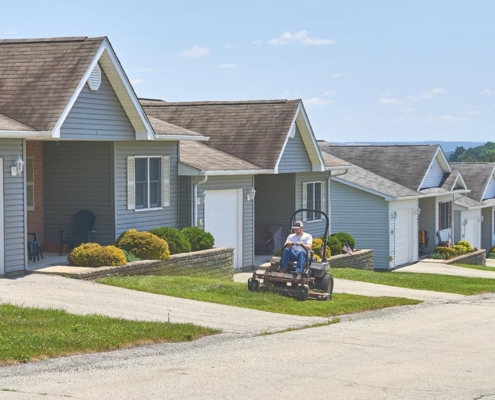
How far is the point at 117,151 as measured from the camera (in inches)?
996

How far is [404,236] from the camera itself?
4300cm

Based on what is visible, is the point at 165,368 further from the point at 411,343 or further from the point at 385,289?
the point at 385,289

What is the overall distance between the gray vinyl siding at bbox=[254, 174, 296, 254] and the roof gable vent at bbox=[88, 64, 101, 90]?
12226 millimetres

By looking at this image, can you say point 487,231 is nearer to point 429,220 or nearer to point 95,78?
point 429,220

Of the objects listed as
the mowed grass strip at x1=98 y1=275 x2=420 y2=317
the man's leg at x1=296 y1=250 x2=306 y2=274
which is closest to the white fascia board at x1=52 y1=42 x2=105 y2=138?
the mowed grass strip at x1=98 y1=275 x2=420 y2=317

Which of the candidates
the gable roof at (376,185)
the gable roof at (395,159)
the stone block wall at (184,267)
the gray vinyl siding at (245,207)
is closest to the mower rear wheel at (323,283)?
the stone block wall at (184,267)

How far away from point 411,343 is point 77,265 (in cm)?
914

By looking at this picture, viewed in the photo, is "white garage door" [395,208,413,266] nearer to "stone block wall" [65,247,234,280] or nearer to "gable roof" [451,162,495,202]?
"gable roof" [451,162,495,202]

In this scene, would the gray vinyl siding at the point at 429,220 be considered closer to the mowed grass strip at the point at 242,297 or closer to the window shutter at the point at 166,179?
the window shutter at the point at 166,179

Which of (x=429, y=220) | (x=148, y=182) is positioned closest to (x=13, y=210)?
(x=148, y=182)

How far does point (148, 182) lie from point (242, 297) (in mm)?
7216

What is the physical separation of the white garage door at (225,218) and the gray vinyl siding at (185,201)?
0.85 metres

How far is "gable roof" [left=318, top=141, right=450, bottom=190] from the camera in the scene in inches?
1762

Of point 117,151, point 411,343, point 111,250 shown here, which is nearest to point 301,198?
point 117,151
